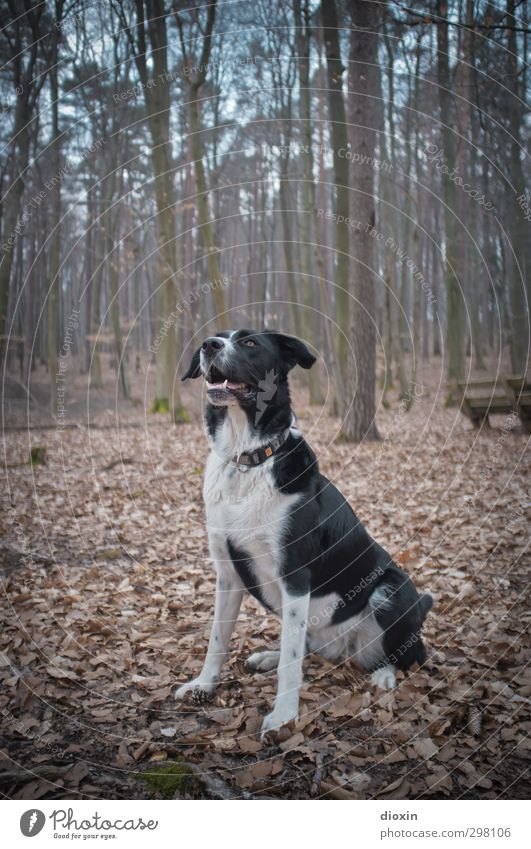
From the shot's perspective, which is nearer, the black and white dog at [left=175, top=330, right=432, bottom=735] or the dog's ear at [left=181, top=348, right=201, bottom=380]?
the black and white dog at [left=175, top=330, right=432, bottom=735]

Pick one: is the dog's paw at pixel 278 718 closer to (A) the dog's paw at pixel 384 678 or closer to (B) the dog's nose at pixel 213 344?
(A) the dog's paw at pixel 384 678

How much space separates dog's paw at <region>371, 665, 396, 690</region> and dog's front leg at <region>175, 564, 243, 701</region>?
3.75 feet

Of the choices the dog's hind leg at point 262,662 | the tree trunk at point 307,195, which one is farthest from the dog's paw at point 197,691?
the tree trunk at point 307,195

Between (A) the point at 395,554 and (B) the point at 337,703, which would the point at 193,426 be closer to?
(A) the point at 395,554

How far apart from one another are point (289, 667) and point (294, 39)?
11982 mm

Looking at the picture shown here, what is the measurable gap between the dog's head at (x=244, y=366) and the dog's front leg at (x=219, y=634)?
4.23ft

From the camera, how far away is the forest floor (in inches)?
124

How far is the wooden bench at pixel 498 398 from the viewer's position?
1121 cm

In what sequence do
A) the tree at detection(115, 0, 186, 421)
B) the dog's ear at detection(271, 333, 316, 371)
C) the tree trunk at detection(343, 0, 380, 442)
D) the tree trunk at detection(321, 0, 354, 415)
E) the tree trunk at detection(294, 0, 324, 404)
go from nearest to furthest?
the dog's ear at detection(271, 333, 316, 371) → the tree trunk at detection(343, 0, 380, 442) → the tree trunk at detection(321, 0, 354, 415) → the tree at detection(115, 0, 186, 421) → the tree trunk at detection(294, 0, 324, 404)

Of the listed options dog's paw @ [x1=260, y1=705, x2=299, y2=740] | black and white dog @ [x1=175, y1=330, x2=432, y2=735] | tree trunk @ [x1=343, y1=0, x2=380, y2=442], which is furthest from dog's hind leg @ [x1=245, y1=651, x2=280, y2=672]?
tree trunk @ [x1=343, y1=0, x2=380, y2=442]

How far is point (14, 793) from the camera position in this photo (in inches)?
119

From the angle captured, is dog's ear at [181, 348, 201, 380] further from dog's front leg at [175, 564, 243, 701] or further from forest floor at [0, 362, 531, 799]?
forest floor at [0, 362, 531, 799]

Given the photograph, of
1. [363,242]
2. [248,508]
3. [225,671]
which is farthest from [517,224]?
[225,671]

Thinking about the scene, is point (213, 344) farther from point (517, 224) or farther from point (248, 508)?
point (517, 224)
